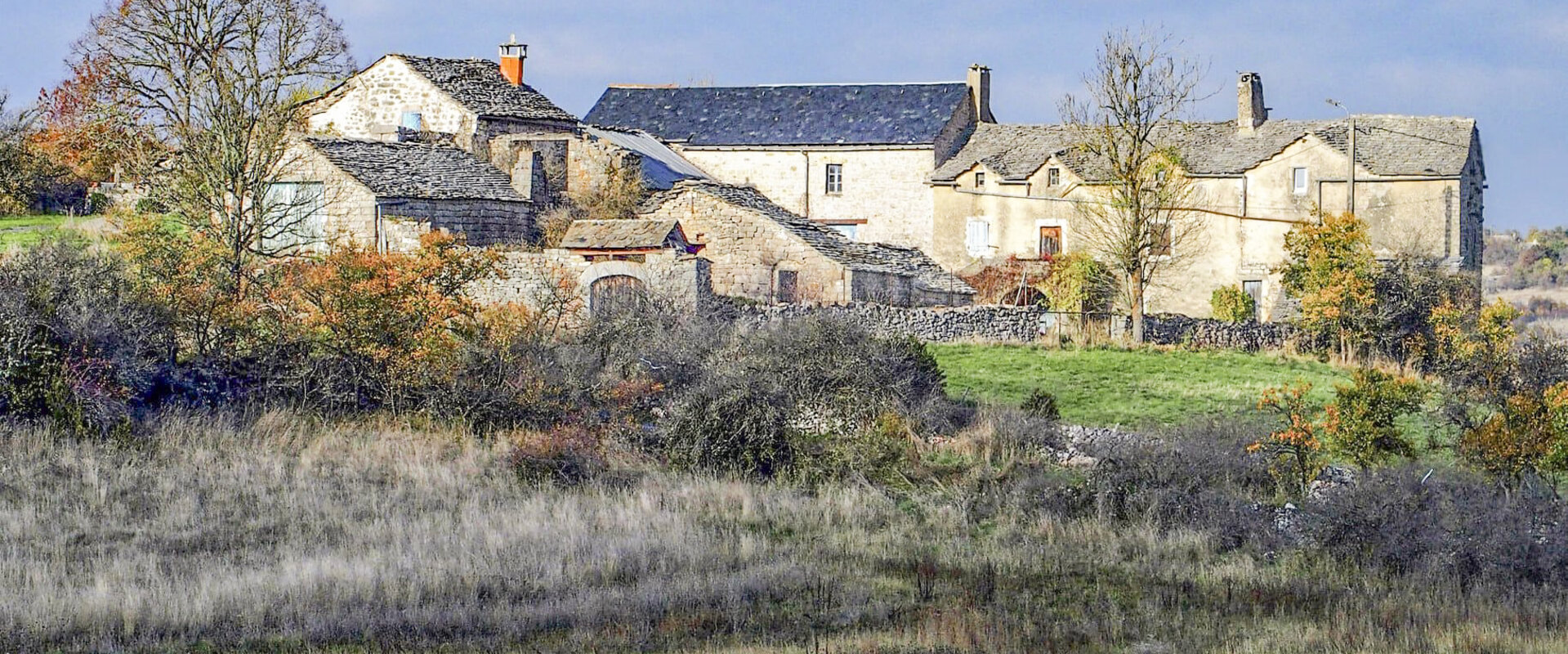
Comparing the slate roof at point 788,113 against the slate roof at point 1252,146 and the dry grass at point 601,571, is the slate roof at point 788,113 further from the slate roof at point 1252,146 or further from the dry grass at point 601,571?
the dry grass at point 601,571

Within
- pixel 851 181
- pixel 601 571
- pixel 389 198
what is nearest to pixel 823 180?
pixel 851 181

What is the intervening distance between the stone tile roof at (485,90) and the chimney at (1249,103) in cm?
1806

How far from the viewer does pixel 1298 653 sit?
1030 cm

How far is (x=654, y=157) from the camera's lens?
138 feet

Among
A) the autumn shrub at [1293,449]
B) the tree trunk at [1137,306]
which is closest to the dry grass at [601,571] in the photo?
the autumn shrub at [1293,449]

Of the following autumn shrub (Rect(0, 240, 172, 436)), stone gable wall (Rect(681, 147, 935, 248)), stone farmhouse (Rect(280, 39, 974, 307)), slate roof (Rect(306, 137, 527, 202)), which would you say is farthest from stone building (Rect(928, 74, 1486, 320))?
autumn shrub (Rect(0, 240, 172, 436))

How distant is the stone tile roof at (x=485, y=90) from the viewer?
37.4m

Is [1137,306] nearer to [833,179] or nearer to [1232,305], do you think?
[1232,305]

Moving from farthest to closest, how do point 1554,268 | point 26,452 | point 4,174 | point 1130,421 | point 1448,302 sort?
point 1554,268 → point 4,174 → point 1448,302 → point 1130,421 → point 26,452

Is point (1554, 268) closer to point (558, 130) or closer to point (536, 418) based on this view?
point (558, 130)

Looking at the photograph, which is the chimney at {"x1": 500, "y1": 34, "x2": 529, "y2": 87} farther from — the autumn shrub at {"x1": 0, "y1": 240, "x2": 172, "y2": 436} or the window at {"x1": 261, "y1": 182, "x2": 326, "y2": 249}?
the autumn shrub at {"x1": 0, "y1": 240, "x2": 172, "y2": 436}

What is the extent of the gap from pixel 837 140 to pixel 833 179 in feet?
3.81

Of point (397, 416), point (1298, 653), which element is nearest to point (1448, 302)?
point (397, 416)

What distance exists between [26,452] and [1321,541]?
41.8 ft
